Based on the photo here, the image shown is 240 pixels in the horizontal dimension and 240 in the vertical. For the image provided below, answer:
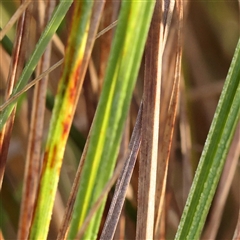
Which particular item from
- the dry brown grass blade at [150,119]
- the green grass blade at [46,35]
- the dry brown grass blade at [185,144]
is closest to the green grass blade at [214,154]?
the dry brown grass blade at [150,119]

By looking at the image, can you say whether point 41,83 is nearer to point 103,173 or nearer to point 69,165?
point 103,173

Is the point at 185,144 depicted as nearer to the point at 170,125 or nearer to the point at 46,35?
the point at 170,125

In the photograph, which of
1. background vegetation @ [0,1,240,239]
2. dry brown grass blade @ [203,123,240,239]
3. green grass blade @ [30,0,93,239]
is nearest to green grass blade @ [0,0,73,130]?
green grass blade @ [30,0,93,239]

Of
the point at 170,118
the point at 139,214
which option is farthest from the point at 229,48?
the point at 139,214

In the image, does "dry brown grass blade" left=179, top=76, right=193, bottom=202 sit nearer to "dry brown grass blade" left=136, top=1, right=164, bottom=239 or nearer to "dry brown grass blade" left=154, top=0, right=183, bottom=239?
"dry brown grass blade" left=154, top=0, right=183, bottom=239

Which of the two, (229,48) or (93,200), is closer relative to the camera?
(93,200)
